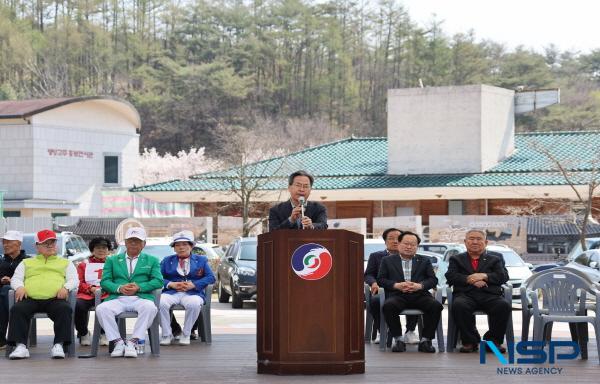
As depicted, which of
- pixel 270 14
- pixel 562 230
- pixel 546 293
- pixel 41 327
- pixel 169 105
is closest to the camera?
pixel 546 293

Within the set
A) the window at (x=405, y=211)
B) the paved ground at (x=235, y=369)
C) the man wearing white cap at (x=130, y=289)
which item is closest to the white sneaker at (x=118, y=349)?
the man wearing white cap at (x=130, y=289)

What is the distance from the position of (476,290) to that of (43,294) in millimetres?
4810

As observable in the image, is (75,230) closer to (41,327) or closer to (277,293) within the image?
(41,327)

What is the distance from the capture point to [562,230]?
40031 mm

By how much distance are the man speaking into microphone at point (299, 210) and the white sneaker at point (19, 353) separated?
10.9ft

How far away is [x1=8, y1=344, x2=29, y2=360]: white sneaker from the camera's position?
1376 cm

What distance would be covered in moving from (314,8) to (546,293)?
111 metres

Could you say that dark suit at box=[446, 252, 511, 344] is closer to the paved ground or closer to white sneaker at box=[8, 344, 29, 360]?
the paved ground

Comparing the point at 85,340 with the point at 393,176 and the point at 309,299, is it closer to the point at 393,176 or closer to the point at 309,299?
the point at 309,299

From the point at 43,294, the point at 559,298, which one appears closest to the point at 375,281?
the point at 559,298

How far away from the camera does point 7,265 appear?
1584cm

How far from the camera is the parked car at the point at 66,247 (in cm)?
2940

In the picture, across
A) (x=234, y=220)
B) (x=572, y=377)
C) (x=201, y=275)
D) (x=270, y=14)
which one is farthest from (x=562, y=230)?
(x=270, y=14)

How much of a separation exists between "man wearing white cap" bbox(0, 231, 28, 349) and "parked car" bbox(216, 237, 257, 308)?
11511 mm
